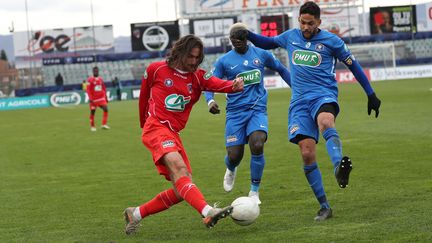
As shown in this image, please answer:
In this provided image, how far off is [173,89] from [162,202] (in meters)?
1.14

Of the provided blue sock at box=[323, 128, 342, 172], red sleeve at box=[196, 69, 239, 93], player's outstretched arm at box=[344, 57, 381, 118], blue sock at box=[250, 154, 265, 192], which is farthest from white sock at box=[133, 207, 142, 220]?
player's outstretched arm at box=[344, 57, 381, 118]

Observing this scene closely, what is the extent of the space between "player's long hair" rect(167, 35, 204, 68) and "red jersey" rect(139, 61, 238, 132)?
11 cm

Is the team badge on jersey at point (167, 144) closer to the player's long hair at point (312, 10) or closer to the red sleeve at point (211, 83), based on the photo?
the red sleeve at point (211, 83)

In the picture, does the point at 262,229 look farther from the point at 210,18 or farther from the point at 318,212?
the point at 210,18

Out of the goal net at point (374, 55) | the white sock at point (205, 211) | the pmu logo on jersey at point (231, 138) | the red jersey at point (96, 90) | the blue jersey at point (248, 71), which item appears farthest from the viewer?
the goal net at point (374, 55)

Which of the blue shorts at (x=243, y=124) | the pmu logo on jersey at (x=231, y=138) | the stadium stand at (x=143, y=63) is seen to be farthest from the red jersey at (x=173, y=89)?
the stadium stand at (x=143, y=63)

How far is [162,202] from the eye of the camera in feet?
27.0

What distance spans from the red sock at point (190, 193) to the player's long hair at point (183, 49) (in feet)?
3.69

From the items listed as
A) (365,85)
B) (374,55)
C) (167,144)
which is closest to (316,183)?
(365,85)

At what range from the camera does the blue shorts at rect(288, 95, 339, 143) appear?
8.67m

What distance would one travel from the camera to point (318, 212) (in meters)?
8.66

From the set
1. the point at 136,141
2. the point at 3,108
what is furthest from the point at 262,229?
the point at 3,108

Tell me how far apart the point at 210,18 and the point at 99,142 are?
51.4m

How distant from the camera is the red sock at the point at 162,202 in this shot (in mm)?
8188
